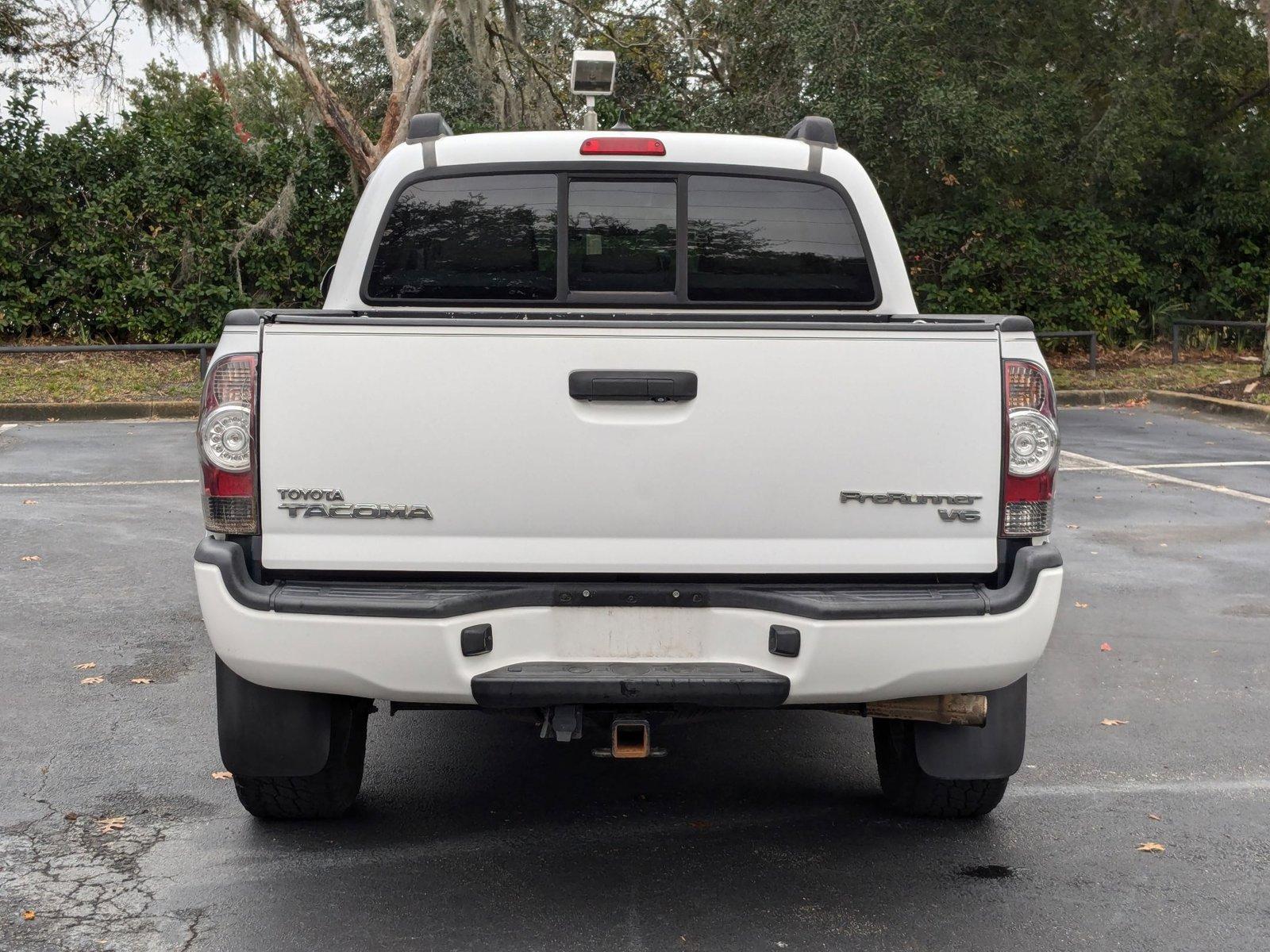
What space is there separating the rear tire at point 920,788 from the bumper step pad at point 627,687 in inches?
35.6

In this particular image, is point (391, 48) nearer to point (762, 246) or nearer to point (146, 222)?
point (146, 222)

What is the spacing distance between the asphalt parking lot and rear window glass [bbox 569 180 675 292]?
5.58 ft

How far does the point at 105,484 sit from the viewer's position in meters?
10.8

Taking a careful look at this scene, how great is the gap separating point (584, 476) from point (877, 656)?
2.79 ft

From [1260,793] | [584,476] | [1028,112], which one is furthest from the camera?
[1028,112]


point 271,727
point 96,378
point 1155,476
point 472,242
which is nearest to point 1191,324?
point 1155,476

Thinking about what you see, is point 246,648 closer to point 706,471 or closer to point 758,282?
point 706,471

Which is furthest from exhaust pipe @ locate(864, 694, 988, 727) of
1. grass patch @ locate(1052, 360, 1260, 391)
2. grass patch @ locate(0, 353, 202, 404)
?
grass patch @ locate(1052, 360, 1260, 391)

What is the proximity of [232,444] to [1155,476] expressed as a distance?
31.9 ft

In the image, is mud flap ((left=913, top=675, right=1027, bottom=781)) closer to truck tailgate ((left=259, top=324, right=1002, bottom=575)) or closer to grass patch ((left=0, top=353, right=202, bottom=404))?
truck tailgate ((left=259, top=324, right=1002, bottom=575))

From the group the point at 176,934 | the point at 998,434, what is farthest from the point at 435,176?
the point at 176,934

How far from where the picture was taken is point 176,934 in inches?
138

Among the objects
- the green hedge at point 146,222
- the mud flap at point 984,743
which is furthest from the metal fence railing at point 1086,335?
the mud flap at point 984,743

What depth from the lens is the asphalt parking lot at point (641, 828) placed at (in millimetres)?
3582
